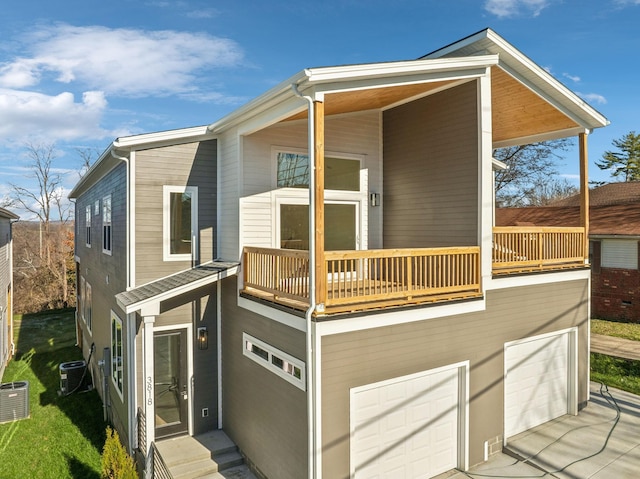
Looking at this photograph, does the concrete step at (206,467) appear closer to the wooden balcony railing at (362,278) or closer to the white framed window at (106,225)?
the wooden balcony railing at (362,278)

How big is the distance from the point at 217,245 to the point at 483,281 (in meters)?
4.87

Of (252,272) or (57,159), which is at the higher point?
(57,159)

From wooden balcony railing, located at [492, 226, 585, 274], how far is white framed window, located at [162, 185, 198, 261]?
5431 millimetres

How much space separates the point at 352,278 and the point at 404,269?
113 centimetres

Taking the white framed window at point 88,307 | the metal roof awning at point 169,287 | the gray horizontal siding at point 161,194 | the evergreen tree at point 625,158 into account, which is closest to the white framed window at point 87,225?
the white framed window at point 88,307

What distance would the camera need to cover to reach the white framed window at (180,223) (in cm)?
775

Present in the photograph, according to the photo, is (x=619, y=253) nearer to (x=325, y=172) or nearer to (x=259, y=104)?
(x=325, y=172)

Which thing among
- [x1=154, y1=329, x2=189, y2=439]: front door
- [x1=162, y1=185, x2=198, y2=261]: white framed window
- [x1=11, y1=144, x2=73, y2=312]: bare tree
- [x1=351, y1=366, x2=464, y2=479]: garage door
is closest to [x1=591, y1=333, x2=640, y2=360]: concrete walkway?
[x1=351, y1=366, x2=464, y2=479]: garage door

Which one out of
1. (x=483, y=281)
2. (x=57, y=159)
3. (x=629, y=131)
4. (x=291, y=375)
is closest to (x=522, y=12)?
(x=483, y=281)

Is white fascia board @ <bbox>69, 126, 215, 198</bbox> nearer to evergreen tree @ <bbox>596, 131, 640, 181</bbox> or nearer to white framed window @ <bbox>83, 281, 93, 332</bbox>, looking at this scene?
white framed window @ <bbox>83, 281, 93, 332</bbox>

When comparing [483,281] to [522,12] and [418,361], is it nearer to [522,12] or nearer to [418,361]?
[418,361]

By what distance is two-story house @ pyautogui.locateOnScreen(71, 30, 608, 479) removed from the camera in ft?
17.8

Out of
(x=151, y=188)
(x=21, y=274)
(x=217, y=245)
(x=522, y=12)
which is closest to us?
(x=151, y=188)

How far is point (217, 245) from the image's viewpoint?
8.13 m
